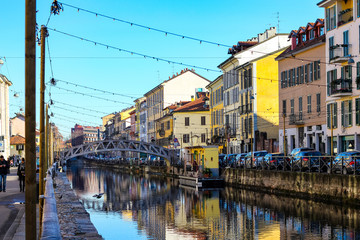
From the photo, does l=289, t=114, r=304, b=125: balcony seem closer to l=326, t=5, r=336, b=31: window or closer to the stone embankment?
l=326, t=5, r=336, b=31: window

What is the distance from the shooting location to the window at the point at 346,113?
44719mm

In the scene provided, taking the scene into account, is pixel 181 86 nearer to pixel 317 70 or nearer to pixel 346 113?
pixel 317 70

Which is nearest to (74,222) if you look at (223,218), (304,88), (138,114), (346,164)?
(223,218)

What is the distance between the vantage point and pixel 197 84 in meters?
109

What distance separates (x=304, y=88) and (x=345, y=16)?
9.23 meters

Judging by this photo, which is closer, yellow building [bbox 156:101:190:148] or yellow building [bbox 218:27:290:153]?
yellow building [bbox 218:27:290:153]

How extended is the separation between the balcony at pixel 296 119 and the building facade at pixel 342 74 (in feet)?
16.0

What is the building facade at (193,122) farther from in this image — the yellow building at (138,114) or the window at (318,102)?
the window at (318,102)

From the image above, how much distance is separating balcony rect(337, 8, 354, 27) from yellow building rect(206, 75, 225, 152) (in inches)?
1311

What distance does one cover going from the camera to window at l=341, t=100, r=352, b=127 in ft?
147

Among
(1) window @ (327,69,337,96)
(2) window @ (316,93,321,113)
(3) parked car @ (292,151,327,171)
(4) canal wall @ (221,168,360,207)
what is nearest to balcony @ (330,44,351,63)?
(1) window @ (327,69,337,96)

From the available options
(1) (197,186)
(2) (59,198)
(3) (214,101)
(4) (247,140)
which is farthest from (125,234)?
(3) (214,101)

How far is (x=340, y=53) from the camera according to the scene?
1777 inches

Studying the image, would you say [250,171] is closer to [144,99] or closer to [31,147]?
[31,147]
